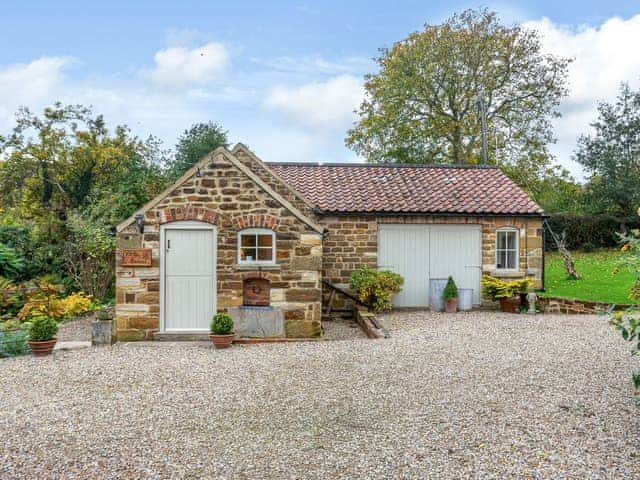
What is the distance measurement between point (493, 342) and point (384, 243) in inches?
206

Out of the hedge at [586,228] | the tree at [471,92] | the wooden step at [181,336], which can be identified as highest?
the tree at [471,92]

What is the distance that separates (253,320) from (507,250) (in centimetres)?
833

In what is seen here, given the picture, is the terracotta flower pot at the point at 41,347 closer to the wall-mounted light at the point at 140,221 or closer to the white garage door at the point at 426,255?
the wall-mounted light at the point at 140,221

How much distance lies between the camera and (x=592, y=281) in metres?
18.1

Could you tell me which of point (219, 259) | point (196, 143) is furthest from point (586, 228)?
point (219, 259)

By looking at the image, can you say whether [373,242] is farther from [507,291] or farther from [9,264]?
[9,264]

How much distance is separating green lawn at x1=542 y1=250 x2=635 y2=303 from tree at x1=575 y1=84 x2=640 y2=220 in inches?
157

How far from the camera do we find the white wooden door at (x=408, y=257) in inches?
577

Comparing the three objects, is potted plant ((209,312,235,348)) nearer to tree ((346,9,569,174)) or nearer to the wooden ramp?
the wooden ramp

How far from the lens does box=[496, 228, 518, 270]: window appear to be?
48.8 ft

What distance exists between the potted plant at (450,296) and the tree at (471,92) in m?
14.5

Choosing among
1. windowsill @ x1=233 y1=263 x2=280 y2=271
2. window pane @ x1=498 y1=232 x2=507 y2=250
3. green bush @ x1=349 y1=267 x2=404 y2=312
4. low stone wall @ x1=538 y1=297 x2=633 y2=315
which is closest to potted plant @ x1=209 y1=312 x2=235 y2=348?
windowsill @ x1=233 y1=263 x2=280 y2=271

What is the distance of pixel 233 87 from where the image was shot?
1606cm

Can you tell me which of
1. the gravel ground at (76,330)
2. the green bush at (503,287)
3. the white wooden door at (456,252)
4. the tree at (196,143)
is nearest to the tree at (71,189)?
the tree at (196,143)
